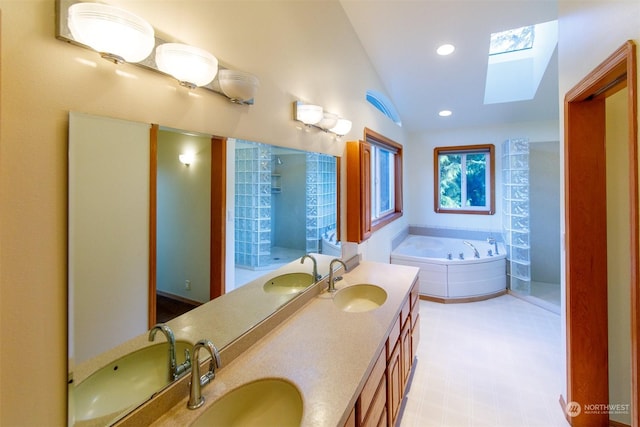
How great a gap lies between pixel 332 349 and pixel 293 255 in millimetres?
684

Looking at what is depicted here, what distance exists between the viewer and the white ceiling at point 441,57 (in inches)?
91.0

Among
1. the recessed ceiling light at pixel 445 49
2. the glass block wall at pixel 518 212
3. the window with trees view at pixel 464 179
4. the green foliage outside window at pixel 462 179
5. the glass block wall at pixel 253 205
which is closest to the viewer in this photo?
the glass block wall at pixel 253 205

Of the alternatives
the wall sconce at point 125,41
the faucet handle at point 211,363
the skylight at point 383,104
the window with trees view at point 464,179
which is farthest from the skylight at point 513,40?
the faucet handle at point 211,363

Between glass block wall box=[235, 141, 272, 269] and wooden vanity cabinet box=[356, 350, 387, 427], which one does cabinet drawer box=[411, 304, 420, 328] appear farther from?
glass block wall box=[235, 141, 272, 269]

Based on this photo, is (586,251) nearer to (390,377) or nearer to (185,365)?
(390,377)

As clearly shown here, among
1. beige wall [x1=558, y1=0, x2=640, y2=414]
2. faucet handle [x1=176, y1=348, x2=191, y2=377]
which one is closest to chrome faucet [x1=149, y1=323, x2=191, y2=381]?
faucet handle [x1=176, y1=348, x2=191, y2=377]

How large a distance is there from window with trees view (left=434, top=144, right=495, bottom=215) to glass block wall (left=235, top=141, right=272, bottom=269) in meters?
4.30

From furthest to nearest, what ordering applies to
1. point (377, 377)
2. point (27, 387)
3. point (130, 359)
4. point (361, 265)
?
point (361, 265) < point (377, 377) < point (130, 359) < point (27, 387)

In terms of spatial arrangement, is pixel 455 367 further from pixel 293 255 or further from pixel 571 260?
pixel 293 255

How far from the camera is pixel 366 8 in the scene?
235 cm

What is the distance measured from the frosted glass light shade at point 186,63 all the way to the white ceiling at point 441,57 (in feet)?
6.23

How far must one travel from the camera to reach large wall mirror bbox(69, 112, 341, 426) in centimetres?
73

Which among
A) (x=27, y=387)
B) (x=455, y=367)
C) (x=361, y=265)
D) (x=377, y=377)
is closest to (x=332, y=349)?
(x=377, y=377)

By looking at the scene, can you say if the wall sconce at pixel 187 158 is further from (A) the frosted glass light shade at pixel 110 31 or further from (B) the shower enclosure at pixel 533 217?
(B) the shower enclosure at pixel 533 217
